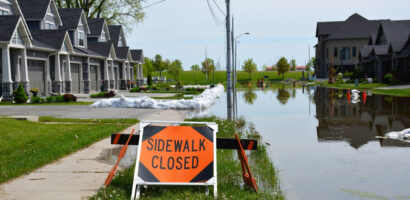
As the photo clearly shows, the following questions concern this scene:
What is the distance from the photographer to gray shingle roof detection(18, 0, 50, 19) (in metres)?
37.7

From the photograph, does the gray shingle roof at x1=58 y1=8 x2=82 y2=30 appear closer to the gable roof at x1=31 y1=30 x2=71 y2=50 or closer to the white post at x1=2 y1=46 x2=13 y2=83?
the gable roof at x1=31 y1=30 x2=71 y2=50

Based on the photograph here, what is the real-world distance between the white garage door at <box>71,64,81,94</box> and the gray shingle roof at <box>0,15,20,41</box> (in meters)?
10.7

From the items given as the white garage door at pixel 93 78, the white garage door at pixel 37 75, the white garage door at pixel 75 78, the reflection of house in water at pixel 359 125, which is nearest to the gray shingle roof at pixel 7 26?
the white garage door at pixel 37 75

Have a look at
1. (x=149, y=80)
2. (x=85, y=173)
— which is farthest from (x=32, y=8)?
(x=85, y=173)

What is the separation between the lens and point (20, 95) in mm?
27688

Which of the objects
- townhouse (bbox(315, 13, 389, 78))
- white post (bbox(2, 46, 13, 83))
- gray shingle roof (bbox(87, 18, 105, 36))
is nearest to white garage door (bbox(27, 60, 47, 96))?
white post (bbox(2, 46, 13, 83))

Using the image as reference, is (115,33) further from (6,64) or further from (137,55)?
(6,64)

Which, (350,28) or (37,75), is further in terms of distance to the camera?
(350,28)

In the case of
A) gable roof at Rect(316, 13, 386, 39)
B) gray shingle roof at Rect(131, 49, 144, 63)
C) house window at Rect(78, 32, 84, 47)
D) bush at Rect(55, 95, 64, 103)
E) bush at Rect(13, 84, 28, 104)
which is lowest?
bush at Rect(55, 95, 64, 103)

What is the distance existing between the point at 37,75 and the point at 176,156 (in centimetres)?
2862

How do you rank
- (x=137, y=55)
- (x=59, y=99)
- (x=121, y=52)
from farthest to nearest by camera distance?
(x=137, y=55)
(x=121, y=52)
(x=59, y=99)

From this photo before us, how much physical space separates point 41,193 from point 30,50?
2680 centimetres

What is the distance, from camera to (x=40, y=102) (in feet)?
93.1

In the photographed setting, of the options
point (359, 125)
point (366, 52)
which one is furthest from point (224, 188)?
point (366, 52)
